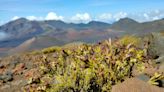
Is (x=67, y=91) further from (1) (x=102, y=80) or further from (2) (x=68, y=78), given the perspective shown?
(1) (x=102, y=80)

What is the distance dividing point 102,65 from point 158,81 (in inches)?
85.6

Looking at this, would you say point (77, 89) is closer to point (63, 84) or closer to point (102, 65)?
point (63, 84)

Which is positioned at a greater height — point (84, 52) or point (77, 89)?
point (84, 52)

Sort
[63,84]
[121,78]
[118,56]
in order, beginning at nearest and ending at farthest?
[63,84]
[121,78]
[118,56]

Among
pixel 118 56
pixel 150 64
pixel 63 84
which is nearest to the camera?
pixel 63 84

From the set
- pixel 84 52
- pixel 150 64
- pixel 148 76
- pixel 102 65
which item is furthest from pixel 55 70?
pixel 150 64

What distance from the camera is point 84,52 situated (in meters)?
14.9

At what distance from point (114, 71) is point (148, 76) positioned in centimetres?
150

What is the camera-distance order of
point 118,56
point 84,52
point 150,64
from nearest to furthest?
1. point 118,56
2. point 84,52
3. point 150,64

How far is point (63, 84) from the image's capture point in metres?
12.1

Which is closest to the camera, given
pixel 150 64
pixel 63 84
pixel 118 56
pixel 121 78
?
pixel 63 84

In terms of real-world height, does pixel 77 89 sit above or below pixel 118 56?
below

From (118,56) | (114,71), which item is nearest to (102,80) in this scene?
(114,71)

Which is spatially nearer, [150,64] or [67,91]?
[67,91]
